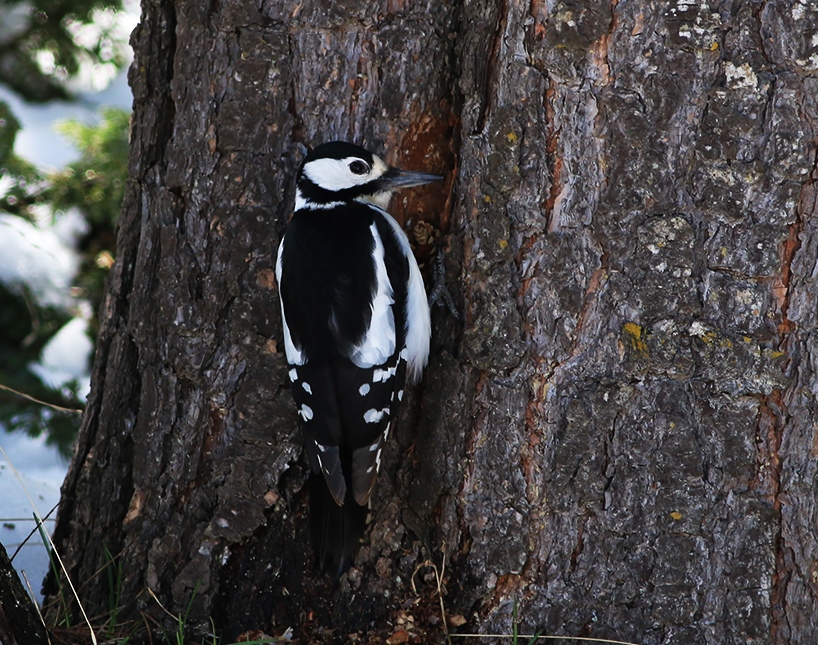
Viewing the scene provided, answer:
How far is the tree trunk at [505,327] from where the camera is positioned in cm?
207

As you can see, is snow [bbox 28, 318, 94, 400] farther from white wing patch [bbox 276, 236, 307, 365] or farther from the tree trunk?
white wing patch [bbox 276, 236, 307, 365]

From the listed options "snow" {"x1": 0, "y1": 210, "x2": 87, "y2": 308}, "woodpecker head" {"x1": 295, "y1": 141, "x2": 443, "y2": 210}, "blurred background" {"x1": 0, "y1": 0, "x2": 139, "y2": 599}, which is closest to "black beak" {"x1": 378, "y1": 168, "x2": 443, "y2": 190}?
"woodpecker head" {"x1": 295, "y1": 141, "x2": 443, "y2": 210}

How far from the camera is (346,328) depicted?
2.46m

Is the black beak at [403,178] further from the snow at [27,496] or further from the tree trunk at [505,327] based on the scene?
Answer: the snow at [27,496]

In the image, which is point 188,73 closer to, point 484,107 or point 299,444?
point 484,107

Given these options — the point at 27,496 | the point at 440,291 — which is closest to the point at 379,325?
the point at 440,291

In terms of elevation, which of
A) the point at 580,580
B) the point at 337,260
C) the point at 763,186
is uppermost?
the point at 763,186

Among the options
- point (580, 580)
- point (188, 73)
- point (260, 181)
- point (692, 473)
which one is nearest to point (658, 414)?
point (692, 473)

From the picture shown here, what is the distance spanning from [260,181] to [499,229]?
674 millimetres

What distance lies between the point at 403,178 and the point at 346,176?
18cm

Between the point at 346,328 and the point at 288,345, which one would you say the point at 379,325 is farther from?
the point at 288,345

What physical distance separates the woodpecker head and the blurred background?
150 centimetres

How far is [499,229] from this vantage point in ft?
7.39

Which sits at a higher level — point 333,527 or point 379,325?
point 379,325
